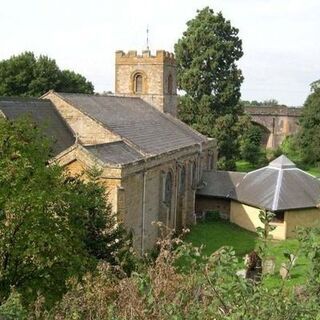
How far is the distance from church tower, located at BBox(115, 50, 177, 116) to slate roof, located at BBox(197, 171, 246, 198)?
268 inches

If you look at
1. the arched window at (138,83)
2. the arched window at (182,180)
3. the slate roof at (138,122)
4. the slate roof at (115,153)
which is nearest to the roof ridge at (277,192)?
the arched window at (182,180)

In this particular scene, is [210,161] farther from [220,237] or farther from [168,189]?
[220,237]

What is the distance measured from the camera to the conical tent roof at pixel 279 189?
30.2 meters

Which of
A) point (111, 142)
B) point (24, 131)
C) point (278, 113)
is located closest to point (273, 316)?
point (24, 131)

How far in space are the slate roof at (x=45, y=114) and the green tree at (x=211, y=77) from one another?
777 inches

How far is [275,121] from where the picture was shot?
73812 millimetres

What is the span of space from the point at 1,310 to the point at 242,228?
2618 centimetres

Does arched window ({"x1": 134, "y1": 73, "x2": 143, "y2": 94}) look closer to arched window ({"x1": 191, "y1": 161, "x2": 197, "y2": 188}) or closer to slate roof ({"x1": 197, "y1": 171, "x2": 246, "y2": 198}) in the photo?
arched window ({"x1": 191, "y1": 161, "x2": 197, "y2": 188})

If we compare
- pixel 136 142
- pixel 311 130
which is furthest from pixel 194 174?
pixel 311 130

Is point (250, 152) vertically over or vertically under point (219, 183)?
under

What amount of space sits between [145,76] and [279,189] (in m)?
14.2

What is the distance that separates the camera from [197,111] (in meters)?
46.6

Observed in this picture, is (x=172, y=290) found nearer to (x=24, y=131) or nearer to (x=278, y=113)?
(x=24, y=131)

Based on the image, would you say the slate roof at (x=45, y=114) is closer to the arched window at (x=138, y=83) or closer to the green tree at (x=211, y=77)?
the arched window at (x=138, y=83)
